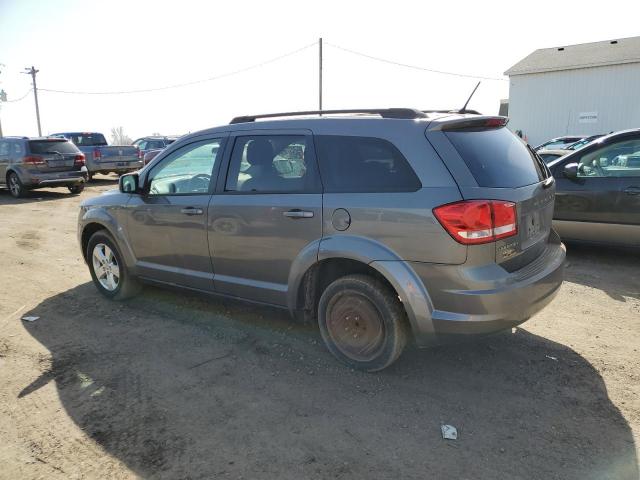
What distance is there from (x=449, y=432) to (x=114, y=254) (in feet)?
12.3

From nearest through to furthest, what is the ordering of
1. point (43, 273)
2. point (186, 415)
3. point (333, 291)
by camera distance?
point (186, 415), point (333, 291), point (43, 273)

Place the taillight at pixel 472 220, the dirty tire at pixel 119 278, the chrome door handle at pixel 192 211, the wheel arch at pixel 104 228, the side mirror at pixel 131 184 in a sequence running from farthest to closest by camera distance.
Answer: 1. the dirty tire at pixel 119 278
2. the wheel arch at pixel 104 228
3. the side mirror at pixel 131 184
4. the chrome door handle at pixel 192 211
5. the taillight at pixel 472 220

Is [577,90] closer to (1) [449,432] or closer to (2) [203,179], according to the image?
(2) [203,179]

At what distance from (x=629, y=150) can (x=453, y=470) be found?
499 cm

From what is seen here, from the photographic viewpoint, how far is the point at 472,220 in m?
2.84

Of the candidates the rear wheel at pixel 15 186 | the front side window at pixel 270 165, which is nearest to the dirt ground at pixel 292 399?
the front side window at pixel 270 165

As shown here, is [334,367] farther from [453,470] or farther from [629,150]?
[629,150]

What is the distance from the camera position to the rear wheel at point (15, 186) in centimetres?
1373

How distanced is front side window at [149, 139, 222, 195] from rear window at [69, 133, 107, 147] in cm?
1534

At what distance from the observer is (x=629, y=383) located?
10.7 feet

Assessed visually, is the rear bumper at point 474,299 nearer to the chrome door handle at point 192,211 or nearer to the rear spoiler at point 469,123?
the rear spoiler at point 469,123

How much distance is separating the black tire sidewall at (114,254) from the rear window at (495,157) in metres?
3.52

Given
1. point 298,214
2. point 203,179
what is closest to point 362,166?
point 298,214

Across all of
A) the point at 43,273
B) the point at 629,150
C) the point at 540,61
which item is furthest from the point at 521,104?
the point at 43,273
